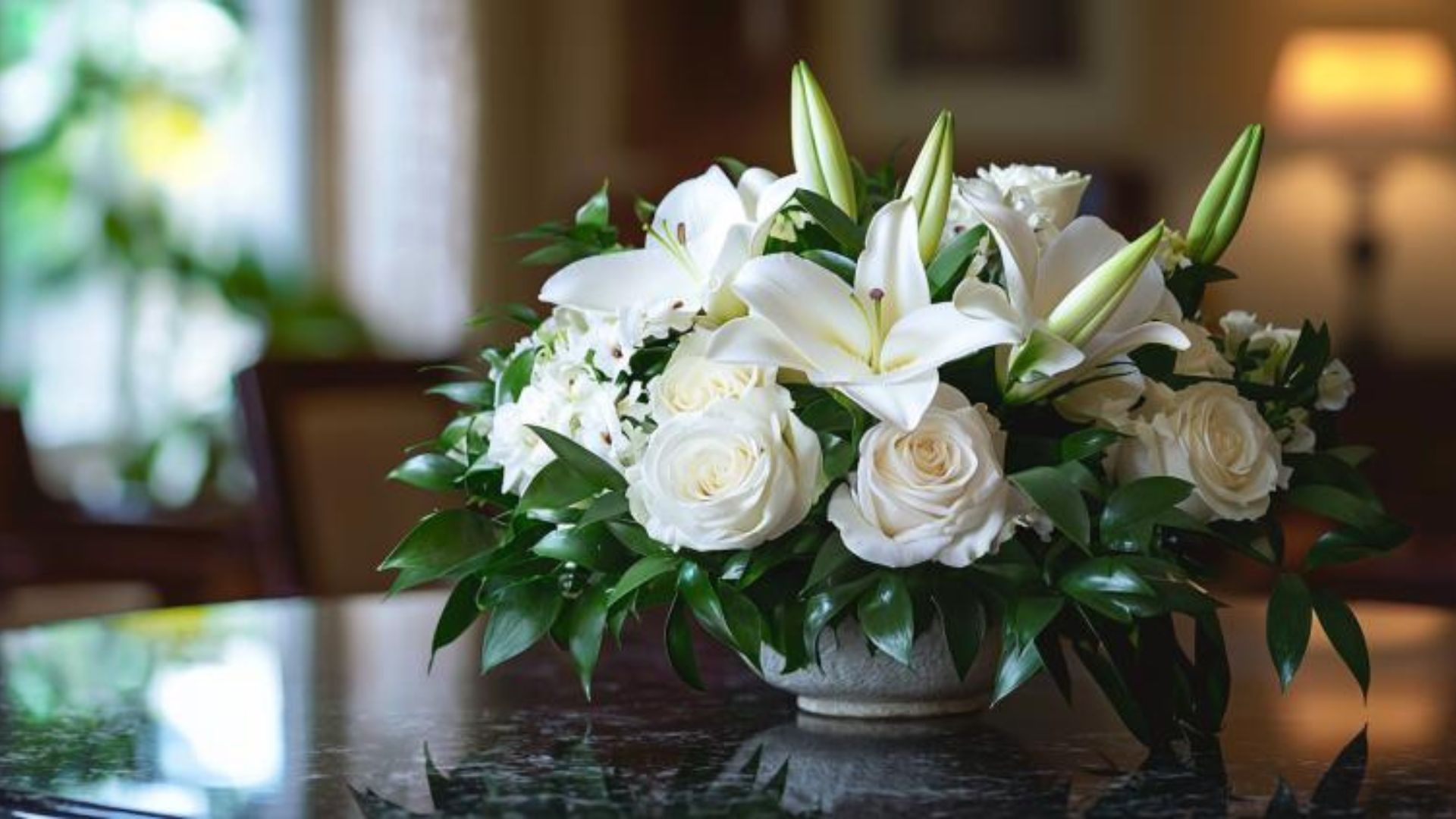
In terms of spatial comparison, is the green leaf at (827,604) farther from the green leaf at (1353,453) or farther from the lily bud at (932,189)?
the green leaf at (1353,453)

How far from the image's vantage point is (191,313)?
5449 millimetres

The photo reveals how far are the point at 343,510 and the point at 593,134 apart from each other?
3.37 m

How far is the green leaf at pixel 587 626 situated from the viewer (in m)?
1.33

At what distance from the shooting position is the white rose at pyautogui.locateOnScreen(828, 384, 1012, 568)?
123 cm

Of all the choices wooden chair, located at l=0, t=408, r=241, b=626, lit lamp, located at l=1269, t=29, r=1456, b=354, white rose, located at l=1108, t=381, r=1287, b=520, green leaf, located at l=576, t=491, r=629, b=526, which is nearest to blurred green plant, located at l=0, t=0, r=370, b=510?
wooden chair, located at l=0, t=408, r=241, b=626

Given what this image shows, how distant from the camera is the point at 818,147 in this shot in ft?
4.46

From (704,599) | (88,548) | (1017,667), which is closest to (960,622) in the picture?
(1017,667)

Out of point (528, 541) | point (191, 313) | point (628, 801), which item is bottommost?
point (628, 801)

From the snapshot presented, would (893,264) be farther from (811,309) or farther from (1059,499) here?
(1059,499)

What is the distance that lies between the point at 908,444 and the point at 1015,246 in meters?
0.13

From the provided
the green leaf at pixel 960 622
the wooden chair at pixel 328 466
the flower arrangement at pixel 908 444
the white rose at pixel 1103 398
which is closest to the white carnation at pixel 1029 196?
the flower arrangement at pixel 908 444

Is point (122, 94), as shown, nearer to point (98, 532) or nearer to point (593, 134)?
point (593, 134)

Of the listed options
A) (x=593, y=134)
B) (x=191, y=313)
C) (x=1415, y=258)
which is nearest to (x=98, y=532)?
(x=191, y=313)

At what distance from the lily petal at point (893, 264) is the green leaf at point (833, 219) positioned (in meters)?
0.03
